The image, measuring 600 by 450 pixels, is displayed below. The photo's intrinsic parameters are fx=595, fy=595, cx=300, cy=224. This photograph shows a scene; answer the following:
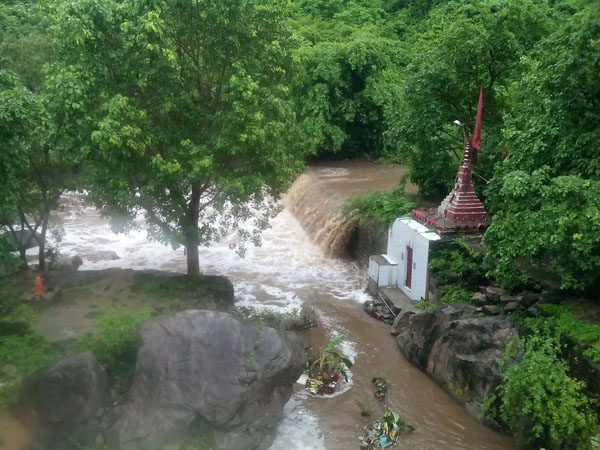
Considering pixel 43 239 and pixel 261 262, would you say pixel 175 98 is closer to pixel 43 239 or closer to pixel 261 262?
pixel 43 239

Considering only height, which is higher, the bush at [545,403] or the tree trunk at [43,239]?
the tree trunk at [43,239]

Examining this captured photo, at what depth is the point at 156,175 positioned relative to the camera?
13766 millimetres

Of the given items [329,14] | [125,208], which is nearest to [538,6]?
[125,208]

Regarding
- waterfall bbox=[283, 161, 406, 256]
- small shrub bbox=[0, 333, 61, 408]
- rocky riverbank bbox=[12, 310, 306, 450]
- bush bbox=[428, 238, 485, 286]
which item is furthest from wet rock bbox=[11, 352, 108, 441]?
waterfall bbox=[283, 161, 406, 256]

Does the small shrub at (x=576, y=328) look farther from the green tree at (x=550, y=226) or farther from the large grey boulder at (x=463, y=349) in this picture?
the large grey boulder at (x=463, y=349)

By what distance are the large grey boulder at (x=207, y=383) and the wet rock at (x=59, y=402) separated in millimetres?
678

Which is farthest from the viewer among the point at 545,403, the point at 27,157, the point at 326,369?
the point at 27,157

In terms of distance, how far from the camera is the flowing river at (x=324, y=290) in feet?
37.2

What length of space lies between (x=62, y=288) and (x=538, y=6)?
16881 millimetres

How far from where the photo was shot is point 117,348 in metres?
11.7

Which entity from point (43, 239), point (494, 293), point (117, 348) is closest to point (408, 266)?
point (494, 293)

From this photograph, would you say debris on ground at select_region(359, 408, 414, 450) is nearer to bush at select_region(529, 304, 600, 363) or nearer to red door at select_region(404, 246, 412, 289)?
bush at select_region(529, 304, 600, 363)

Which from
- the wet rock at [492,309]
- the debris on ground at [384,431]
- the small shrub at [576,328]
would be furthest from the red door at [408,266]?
the debris on ground at [384,431]

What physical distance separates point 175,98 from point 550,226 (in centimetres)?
870
